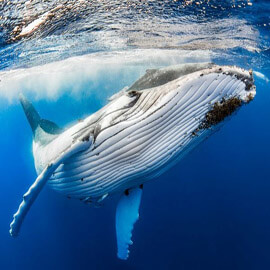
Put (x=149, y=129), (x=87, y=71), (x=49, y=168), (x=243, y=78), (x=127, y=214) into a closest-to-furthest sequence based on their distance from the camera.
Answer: (x=243, y=78) < (x=149, y=129) < (x=49, y=168) < (x=127, y=214) < (x=87, y=71)

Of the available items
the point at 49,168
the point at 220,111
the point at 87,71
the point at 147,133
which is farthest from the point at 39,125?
the point at 87,71

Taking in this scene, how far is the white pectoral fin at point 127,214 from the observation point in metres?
4.40

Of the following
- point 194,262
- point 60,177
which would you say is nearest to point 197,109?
point 60,177

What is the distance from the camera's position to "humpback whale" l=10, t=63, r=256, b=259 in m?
2.93

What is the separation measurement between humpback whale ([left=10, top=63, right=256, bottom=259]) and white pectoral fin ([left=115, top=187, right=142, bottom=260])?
58cm

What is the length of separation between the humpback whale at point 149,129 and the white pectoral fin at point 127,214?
577 millimetres

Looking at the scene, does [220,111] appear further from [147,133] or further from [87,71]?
[87,71]

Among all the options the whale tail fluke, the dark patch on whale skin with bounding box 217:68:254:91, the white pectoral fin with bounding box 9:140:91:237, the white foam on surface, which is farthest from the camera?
the white foam on surface

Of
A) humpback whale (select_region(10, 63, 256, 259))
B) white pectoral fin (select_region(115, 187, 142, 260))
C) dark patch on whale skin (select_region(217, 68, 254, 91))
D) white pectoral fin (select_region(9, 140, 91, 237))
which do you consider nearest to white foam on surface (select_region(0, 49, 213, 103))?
white pectoral fin (select_region(115, 187, 142, 260))

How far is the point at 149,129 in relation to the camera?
312 cm

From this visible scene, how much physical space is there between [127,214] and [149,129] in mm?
2019

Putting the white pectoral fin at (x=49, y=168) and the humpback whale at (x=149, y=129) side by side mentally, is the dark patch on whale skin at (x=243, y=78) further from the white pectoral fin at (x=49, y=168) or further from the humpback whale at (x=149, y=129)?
the white pectoral fin at (x=49, y=168)

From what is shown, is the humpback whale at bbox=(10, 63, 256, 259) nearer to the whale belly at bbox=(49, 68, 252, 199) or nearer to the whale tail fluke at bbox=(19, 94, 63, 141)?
the whale belly at bbox=(49, 68, 252, 199)

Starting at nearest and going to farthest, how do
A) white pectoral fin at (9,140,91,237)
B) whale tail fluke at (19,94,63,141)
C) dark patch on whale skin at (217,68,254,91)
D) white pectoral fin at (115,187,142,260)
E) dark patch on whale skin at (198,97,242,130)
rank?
dark patch on whale skin at (217,68,254,91) → dark patch on whale skin at (198,97,242,130) → white pectoral fin at (9,140,91,237) → white pectoral fin at (115,187,142,260) → whale tail fluke at (19,94,63,141)
